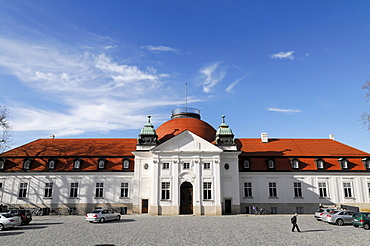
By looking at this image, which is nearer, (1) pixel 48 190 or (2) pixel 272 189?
(1) pixel 48 190

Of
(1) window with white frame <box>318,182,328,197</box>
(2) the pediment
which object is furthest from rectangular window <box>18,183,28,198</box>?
(1) window with white frame <box>318,182,328,197</box>

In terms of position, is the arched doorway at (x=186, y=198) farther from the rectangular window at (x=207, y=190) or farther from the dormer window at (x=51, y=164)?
the dormer window at (x=51, y=164)

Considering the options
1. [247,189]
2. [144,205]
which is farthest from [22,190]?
[247,189]

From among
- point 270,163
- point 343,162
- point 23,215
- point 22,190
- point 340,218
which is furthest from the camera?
point 270,163

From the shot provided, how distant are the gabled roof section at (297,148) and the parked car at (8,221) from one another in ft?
94.5

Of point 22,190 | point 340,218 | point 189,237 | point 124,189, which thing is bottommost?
point 189,237

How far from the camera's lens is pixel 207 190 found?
34375 mm

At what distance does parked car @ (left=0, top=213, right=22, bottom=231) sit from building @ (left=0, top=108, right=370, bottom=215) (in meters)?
14.8

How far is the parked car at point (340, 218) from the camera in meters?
24.6

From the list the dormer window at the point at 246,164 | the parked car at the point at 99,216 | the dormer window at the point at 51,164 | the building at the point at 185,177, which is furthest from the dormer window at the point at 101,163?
the dormer window at the point at 246,164

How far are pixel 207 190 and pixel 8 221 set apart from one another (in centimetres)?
2096

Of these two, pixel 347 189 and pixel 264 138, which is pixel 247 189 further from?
pixel 347 189

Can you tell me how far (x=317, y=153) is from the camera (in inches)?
1583

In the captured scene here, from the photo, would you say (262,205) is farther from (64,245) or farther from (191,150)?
(64,245)
